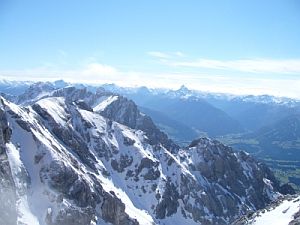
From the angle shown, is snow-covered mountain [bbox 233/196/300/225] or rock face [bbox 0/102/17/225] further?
rock face [bbox 0/102/17/225]

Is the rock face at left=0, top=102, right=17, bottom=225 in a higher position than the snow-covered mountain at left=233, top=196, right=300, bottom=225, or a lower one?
lower

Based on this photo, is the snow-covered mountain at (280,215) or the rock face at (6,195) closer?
the snow-covered mountain at (280,215)

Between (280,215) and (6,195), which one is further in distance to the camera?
(6,195)

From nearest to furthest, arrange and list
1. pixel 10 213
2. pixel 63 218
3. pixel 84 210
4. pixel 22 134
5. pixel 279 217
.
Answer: pixel 279 217, pixel 10 213, pixel 63 218, pixel 84 210, pixel 22 134

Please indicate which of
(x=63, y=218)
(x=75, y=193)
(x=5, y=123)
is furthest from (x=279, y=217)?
(x=5, y=123)

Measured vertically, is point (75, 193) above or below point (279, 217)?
below

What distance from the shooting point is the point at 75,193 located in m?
179

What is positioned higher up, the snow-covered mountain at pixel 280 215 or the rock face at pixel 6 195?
the snow-covered mountain at pixel 280 215

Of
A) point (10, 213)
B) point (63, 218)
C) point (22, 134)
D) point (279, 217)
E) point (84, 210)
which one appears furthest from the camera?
point (22, 134)

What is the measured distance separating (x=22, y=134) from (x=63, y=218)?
43.7m

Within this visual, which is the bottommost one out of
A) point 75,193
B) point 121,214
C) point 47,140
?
point 121,214

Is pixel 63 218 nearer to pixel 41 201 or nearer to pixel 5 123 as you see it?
pixel 41 201

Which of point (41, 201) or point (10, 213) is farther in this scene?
point (41, 201)

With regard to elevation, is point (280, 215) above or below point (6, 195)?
above
